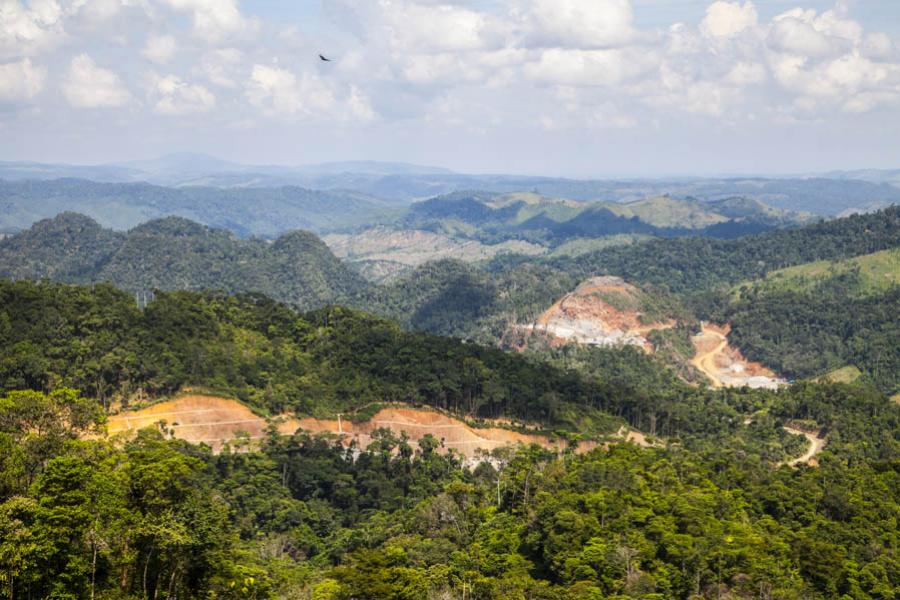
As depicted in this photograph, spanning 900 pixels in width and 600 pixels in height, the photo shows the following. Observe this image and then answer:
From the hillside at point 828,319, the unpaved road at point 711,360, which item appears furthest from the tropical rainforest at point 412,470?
the unpaved road at point 711,360

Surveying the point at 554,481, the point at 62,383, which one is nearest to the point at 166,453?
the point at 554,481

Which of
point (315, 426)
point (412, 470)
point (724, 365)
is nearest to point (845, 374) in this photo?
point (724, 365)

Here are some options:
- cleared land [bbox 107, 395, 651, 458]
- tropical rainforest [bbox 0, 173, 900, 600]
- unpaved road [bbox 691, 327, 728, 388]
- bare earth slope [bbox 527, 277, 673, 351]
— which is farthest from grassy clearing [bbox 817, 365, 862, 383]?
cleared land [bbox 107, 395, 651, 458]

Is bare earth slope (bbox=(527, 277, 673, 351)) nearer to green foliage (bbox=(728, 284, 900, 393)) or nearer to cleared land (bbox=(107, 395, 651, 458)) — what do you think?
green foliage (bbox=(728, 284, 900, 393))

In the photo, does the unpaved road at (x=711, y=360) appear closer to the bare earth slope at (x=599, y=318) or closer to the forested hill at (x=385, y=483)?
the bare earth slope at (x=599, y=318)

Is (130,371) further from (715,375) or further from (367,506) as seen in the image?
(715,375)
